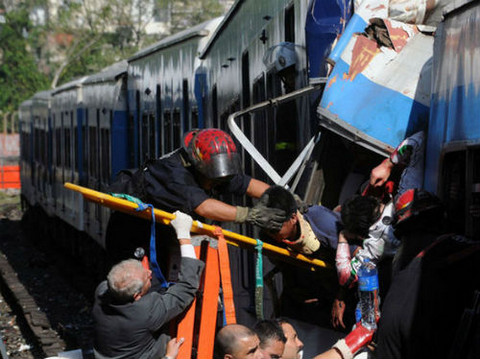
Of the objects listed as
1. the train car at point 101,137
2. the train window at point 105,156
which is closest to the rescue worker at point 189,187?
the train car at point 101,137

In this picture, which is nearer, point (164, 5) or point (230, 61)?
point (230, 61)

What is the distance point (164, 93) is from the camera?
1255 centimetres

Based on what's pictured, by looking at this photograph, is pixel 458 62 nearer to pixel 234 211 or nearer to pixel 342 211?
pixel 342 211

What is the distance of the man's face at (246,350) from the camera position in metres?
4.56

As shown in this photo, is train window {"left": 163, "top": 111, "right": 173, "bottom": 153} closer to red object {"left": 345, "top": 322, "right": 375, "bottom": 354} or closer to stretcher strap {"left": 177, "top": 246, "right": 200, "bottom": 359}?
stretcher strap {"left": 177, "top": 246, "right": 200, "bottom": 359}

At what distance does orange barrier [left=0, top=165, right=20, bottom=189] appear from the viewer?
38906 millimetres

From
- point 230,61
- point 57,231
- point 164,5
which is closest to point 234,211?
point 230,61

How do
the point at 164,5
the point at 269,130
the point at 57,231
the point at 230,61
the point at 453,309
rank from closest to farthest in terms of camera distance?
the point at 453,309
the point at 269,130
the point at 230,61
the point at 57,231
the point at 164,5

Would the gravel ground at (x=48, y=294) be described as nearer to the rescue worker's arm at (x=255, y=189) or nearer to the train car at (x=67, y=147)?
the train car at (x=67, y=147)

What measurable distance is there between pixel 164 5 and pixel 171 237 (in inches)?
1655

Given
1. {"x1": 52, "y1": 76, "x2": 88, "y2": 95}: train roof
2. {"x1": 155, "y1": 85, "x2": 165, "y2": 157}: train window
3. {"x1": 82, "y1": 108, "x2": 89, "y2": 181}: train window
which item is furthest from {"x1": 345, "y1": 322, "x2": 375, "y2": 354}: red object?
{"x1": 52, "y1": 76, "x2": 88, "y2": 95}: train roof

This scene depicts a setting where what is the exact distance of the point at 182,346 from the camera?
5602mm

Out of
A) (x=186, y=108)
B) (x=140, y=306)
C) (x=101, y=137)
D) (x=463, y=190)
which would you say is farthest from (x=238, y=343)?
(x=101, y=137)

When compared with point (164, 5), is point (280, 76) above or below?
below
